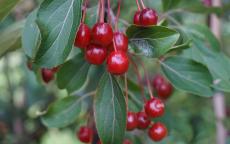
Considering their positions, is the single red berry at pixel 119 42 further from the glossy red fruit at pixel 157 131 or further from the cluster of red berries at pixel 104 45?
the glossy red fruit at pixel 157 131

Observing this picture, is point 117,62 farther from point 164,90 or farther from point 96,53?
point 164,90

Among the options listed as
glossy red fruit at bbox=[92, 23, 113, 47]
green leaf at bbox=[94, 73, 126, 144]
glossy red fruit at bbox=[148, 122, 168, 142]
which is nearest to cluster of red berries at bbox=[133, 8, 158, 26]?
glossy red fruit at bbox=[92, 23, 113, 47]

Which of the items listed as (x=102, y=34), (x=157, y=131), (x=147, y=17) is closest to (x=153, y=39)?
(x=147, y=17)

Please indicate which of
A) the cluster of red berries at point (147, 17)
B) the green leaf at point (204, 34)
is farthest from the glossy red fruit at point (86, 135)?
the green leaf at point (204, 34)

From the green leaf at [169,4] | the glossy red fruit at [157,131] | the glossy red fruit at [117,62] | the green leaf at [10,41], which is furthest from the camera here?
the green leaf at [169,4]

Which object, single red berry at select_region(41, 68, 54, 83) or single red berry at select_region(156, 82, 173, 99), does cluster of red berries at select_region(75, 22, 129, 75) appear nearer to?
single red berry at select_region(41, 68, 54, 83)

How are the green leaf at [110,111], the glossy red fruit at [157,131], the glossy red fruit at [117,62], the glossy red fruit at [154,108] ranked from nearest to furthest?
the glossy red fruit at [117,62]
the green leaf at [110,111]
the glossy red fruit at [154,108]
the glossy red fruit at [157,131]

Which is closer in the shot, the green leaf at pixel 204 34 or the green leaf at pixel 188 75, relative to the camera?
the green leaf at pixel 188 75

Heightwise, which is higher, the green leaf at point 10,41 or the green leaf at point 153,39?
the green leaf at point 153,39
